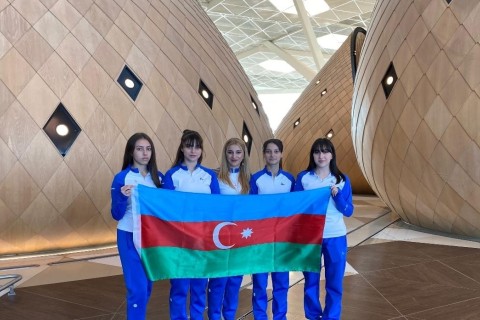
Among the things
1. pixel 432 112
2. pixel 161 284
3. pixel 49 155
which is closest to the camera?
pixel 161 284

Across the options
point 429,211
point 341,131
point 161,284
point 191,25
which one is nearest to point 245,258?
point 161,284

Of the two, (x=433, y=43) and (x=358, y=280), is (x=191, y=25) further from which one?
(x=358, y=280)

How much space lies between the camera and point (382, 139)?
5.85m

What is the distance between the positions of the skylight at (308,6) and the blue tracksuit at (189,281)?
53.7ft

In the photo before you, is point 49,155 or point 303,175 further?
point 49,155

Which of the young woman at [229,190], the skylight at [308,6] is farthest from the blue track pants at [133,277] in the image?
the skylight at [308,6]

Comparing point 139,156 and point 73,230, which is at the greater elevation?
point 139,156

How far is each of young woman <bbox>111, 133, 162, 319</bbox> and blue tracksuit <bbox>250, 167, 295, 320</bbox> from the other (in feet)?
1.96

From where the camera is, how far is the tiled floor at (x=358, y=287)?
2.90m

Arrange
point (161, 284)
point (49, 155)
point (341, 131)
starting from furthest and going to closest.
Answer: point (341, 131)
point (49, 155)
point (161, 284)

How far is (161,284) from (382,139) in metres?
3.44

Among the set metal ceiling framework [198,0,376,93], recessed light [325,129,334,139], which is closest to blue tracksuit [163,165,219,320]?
recessed light [325,129,334,139]

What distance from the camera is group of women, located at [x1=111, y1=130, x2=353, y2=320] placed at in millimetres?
2352

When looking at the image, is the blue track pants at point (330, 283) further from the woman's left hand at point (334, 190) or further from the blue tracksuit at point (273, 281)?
the woman's left hand at point (334, 190)
